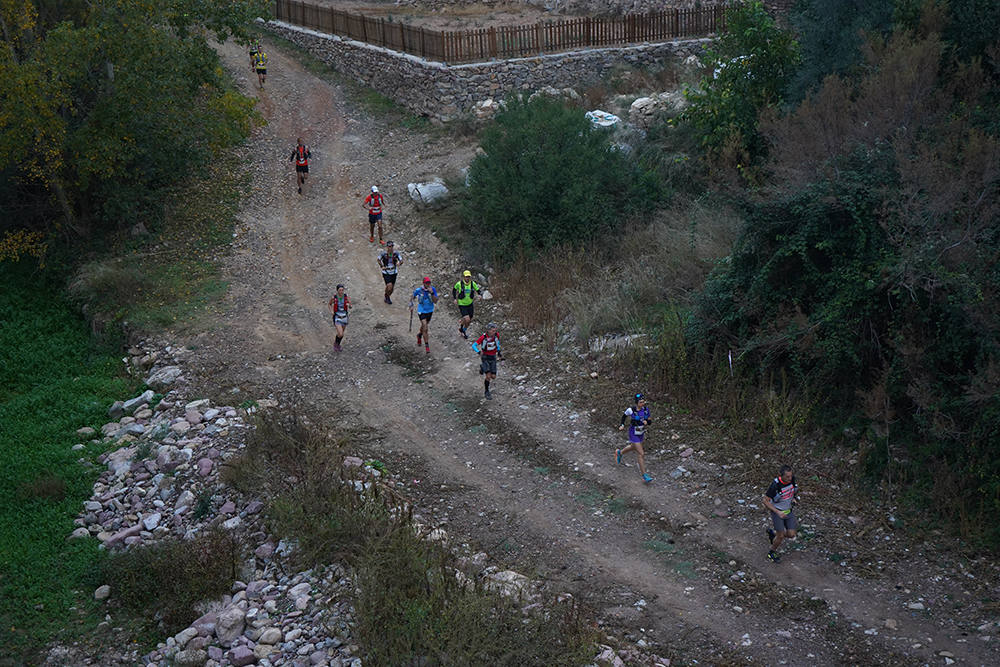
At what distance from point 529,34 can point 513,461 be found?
682 inches

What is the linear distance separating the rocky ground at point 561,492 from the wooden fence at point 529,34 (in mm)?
8544

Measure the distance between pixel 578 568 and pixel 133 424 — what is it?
8223 millimetres

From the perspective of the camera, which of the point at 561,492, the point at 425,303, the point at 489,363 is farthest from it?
the point at 425,303

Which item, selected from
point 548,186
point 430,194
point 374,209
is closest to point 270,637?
point 548,186

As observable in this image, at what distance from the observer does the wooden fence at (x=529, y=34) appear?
2578 centimetres

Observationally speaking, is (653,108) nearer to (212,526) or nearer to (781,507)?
(781,507)

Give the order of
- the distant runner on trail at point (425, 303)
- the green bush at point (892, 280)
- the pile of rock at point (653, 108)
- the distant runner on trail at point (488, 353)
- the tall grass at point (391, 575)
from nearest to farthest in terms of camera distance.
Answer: the tall grass at point (391, 575) < the green bush at point (892, 280) < the distant runner on trail at point (488, 353) < the distant runner on trail at point (425, 303) < the pile of rock at point (653, 108)

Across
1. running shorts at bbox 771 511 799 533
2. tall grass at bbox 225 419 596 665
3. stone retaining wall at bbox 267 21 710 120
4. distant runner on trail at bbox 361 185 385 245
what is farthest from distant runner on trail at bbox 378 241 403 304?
running shorts at bbox 771 511 799 533

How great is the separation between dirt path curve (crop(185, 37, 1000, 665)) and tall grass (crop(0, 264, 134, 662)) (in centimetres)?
237

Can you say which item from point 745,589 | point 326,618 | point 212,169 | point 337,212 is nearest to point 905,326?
point 745,589

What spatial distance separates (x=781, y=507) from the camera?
10328mm

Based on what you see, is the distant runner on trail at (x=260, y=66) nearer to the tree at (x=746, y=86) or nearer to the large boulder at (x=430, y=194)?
the large boulder at (x=430, y=194)

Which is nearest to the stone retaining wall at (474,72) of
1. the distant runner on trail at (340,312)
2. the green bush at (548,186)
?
the green bush at (548,186)

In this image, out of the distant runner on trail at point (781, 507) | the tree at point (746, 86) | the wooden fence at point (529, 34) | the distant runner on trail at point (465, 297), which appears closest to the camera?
the distant runner on trail at point (781, 507)
